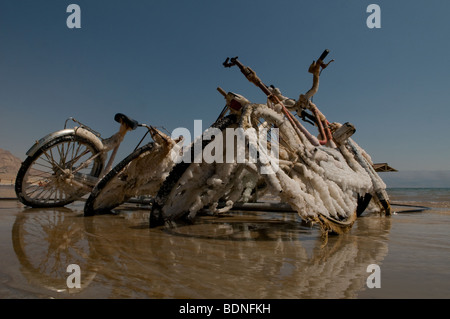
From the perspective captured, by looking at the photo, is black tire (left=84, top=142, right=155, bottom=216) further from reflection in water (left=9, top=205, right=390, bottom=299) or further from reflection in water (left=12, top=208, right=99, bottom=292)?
reflection in water (left=9, top=205, right=390, bottom=299)

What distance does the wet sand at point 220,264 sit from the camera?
1.50 meters

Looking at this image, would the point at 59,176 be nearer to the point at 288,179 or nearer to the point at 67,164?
the point at 67,164

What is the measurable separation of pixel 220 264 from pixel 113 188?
3.81m

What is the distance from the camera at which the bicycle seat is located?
6582 millimetres

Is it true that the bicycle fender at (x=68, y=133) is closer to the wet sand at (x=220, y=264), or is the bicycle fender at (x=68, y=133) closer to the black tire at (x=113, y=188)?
the black tire at (x=113, y=188)

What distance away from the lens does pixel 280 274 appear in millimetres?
A: 1776

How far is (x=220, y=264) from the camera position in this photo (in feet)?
6.55

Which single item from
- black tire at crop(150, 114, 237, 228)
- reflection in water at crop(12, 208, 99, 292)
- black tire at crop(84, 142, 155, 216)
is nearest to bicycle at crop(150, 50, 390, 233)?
black tire at crop(150, 114, 237, 228)

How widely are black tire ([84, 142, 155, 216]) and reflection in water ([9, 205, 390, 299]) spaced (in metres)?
1.65

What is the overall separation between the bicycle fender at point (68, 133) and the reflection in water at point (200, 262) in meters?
3.68

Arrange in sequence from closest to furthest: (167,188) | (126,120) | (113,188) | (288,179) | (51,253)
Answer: (51,253) → (288,179) → (167,188) → (113,188) → (126,120)

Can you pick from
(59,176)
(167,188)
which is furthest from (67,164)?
(167,188)
